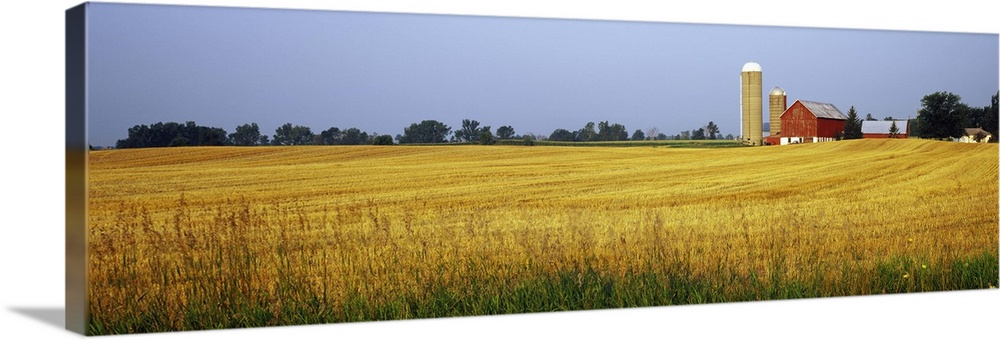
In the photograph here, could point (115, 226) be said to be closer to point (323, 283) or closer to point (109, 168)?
point (109, 168)

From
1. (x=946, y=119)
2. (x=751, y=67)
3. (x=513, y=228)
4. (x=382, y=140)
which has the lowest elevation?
(x=513, y=228)

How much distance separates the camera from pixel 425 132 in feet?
35.6

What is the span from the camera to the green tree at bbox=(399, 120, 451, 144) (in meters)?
10.8

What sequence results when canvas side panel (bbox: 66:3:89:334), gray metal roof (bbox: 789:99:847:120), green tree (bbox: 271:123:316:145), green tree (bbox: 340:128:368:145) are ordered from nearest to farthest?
canvas side panel (bbox: 66:3:89:334) → green tree (bbox: 271:123:316:145) → green tree (bbox: 340:128:368:145) → gray metal roof (bbox: 789:99:847:120)

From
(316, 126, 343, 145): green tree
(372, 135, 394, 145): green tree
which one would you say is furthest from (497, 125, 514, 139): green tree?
(316, 126, 343, 145): green tree

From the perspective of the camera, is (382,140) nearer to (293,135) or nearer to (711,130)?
(293,135)

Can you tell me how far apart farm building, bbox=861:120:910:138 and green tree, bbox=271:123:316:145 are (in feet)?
19.0

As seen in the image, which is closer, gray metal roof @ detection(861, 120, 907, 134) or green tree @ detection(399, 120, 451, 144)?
green tree @ detection(399, 120, 451, 144)

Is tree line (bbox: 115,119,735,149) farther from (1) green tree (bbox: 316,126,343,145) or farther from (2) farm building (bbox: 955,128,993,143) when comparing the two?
(2) farm building (bbox: 955,128,993,143)

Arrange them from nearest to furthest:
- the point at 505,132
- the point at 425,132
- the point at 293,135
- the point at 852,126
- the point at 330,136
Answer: the point at 293,135
the point at 330,136
the point at 425,132
the point at 505,132
the point at 852,126

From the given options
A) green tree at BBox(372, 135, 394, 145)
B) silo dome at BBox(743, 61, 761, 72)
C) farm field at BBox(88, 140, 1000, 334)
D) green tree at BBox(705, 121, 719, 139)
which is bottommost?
farm field at BBox(88, 140, 1000, 334)

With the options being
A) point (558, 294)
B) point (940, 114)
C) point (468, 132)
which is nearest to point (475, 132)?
point (468, 132)

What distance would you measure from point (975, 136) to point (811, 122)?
6.27ft

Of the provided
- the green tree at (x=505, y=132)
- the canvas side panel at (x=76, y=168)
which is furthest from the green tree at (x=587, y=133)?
the canvas side panel at (x=76, y=168)
